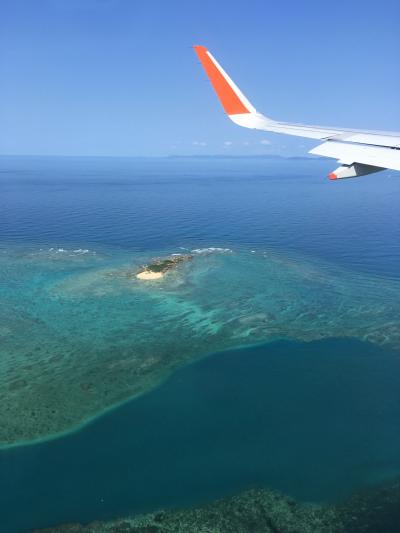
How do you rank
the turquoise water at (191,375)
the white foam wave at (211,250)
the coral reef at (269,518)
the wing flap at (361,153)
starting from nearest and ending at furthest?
the wing flap at (361,153)
the coral reef at (269,518)
the turquoise water at (191,375)
the white foam wave at (211,250)

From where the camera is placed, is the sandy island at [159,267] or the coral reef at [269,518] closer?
the coral reef at [269,518]

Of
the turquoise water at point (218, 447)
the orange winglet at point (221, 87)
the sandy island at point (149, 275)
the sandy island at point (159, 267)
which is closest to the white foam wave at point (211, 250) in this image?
the sandy island at point (159, 267)

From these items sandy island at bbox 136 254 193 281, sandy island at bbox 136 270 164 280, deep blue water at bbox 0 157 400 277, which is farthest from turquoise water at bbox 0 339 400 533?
deep blue water at bbox 0 157 400 277

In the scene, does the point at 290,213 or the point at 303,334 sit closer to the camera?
the point at 303,334

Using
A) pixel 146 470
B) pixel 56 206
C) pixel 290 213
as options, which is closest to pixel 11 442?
pixel 146 470

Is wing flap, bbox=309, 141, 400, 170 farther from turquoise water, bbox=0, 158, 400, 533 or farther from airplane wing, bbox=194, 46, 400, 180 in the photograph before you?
turquoise water, bbox=0, 158, 400, 533

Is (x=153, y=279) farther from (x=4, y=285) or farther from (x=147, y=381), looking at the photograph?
(x=147, y=381)

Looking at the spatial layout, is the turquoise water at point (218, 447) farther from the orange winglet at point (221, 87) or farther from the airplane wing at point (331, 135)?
the orange winglet at point (221, 87)
